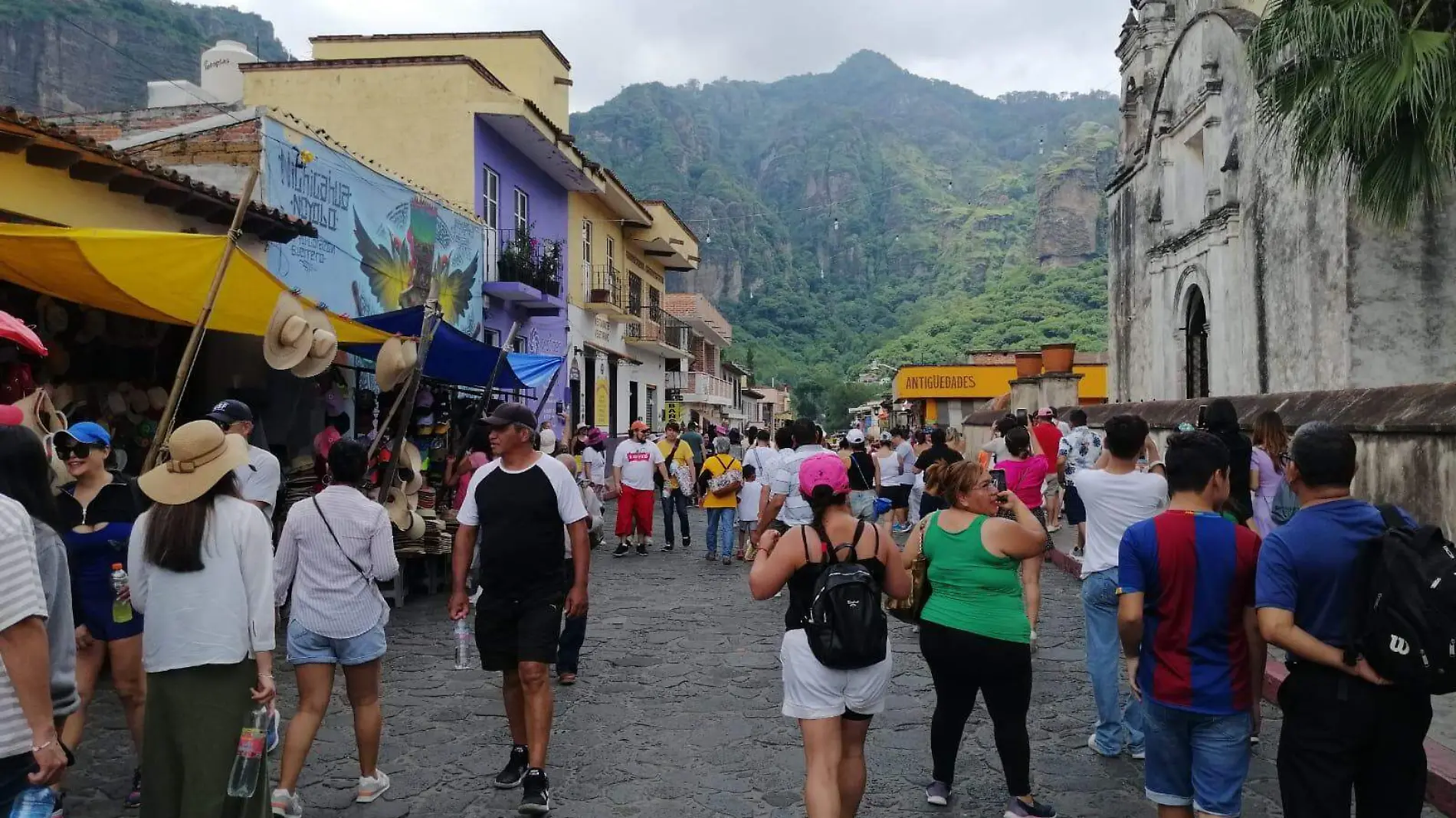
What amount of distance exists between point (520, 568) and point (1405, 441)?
652 centimetres

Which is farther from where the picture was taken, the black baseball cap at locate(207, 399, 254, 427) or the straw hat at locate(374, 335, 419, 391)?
the straw hat at locate(374, 335, 419, 391)

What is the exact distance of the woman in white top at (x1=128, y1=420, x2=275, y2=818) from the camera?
3.31m

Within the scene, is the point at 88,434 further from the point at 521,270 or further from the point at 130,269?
the point at 521,270

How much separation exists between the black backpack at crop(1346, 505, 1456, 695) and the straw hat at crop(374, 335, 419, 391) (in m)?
6.96

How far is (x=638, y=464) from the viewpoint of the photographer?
12.8 metres

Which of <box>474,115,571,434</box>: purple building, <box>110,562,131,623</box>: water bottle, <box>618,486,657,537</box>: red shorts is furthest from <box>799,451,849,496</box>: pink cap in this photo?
<box>474,115,571,434</box>: purple building

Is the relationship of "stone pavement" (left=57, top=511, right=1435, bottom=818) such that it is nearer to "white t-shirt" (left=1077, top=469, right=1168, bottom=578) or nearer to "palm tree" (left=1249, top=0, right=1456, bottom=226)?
"white t-shirt" (left=1077, top=469, right=1168, bottom=578)

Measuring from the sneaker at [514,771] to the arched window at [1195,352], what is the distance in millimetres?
17274

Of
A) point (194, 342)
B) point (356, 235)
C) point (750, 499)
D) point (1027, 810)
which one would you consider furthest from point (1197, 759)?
point (356, 235)

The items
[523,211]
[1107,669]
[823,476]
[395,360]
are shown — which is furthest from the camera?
[523,211]

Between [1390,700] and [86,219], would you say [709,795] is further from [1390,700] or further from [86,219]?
[86,219]

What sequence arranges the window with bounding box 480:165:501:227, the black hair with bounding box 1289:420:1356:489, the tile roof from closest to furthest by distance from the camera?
the black hair with bounding box 1289:420:1356:489 < the tile roof < the window with bounding box 480:165:501:227

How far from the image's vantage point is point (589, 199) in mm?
24234

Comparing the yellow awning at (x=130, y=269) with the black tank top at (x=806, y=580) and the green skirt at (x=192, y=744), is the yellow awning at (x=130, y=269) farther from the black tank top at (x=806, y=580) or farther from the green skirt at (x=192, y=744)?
the black tank top at (x=806, y=580)
